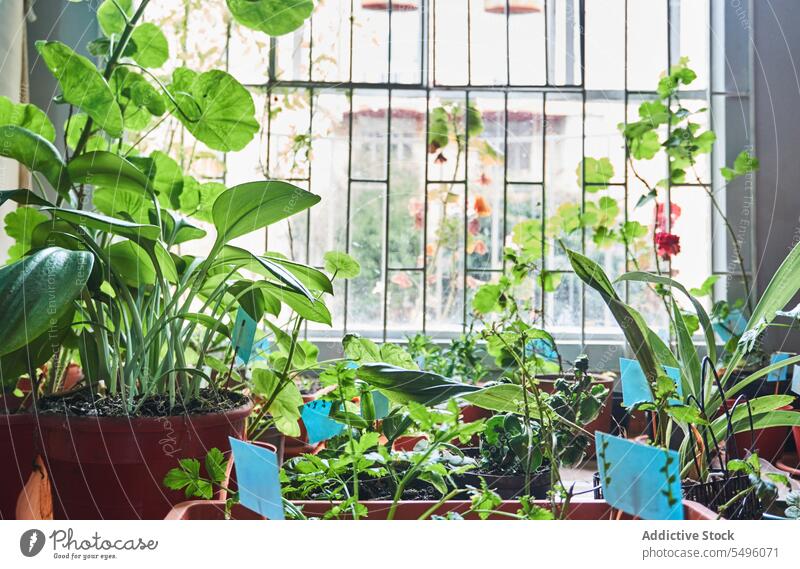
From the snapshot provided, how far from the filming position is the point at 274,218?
49 cm

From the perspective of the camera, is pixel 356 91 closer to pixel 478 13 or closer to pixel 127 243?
pixel 478 13

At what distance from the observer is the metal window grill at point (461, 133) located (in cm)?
94

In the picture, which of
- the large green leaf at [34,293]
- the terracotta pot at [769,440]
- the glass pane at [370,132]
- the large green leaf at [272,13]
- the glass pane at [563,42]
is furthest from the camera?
the glass pane at [370,132]

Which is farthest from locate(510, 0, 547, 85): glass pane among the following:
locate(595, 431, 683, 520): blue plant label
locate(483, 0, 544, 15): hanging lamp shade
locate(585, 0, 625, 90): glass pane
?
locate(595, 431, 683, 520): blue plant label

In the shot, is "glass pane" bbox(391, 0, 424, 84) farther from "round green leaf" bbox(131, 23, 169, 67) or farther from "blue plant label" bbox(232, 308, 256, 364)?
"blue plant label" bbox(232, 308, 256, 364)

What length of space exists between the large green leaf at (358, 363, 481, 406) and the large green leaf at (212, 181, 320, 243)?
12 cm

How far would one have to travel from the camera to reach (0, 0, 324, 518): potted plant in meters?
0.47

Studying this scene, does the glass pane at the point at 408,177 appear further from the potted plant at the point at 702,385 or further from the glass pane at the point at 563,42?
the potted plant at the point at 702,385

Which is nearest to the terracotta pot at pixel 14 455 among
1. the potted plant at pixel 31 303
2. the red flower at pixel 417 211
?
the potted plant at pixel 31 303

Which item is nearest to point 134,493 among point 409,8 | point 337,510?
point 337,510

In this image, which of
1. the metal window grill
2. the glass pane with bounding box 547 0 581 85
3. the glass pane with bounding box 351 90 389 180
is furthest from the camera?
the glass pane with bounding box 351 90 389 180

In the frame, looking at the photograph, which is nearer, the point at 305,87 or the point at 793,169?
the point at 793,169

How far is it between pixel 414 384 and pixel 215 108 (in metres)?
0.35

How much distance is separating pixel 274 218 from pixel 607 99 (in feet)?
2.75
